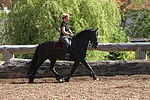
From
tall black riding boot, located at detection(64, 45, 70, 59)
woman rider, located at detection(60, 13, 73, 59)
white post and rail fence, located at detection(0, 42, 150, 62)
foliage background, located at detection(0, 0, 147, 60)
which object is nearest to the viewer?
woman rider, located at detection(60, 13, 73, 59)

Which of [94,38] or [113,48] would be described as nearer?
[94,38]

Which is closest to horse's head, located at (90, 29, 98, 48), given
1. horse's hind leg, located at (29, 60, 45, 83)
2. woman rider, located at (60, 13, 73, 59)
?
woman rider, located at (60, 13, 73, 59)

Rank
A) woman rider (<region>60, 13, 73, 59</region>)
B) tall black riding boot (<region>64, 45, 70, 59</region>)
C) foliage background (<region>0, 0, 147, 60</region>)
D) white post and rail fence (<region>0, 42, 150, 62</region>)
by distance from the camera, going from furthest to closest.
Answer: foliage background (<region>0, 0, 147, 60</region>), white post and rail fence (<region>0, 42, 150, 62</region>), tall black riding boot (<region>64, 45, 70, 59</region>), woman rider (<region>60, 13, 73, 59</region>)

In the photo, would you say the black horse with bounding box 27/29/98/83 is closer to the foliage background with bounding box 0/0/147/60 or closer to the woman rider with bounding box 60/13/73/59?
the woman rider with bounding box 60/13/73/59

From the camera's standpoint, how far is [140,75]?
10.1m

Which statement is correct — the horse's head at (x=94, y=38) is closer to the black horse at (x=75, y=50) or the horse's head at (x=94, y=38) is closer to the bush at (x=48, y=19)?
the black horse at (x=75, y=50)

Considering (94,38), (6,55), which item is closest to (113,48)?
(94,38)

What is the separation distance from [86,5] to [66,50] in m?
7.39

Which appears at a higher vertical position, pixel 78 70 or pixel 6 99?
pixel 6 99

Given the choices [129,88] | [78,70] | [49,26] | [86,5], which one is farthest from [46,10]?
[129,88]

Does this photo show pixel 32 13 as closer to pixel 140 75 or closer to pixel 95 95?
pixel 140 75

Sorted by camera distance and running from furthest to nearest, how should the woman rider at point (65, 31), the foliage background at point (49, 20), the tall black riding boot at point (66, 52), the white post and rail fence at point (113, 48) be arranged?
1. the foliage background at point (49, 20)
2. the white post and rail fence at point (113, 48)
3. the tall black riding boot at point (66, 52)
4. the woman rider at point (65, 31)

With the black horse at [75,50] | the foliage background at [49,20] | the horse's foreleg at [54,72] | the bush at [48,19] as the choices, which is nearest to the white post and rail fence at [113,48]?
the horse's foreleg at [54,72]

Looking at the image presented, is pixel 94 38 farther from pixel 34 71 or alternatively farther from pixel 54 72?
pixel 34 71
